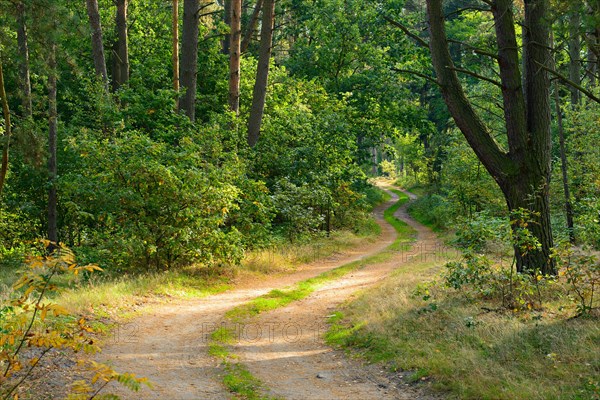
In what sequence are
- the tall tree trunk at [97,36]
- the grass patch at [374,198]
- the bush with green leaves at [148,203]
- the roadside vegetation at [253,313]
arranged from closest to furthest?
1. the roadside vegetation at [253,313]
2. the bush with green leaves at [148,203]
3. the tall tree trunk at [97,36]
4. the grass patch at [374,198]

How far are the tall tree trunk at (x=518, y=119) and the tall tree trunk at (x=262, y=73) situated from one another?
11.3 m

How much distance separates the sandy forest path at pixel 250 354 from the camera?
22.1 feet

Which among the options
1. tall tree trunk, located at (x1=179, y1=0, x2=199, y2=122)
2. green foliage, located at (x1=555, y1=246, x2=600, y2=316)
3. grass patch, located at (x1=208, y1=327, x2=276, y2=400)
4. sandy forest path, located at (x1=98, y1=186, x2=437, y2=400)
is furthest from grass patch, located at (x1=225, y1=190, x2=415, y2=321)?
tall tree trunk, located at (x1=179, y1=0, x2=199, y2=122)

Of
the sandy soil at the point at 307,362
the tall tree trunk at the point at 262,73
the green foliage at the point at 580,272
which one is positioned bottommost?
the sandy soil at the point at 307,362

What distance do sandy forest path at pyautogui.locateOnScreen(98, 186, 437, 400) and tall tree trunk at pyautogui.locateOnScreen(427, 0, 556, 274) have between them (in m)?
4.10

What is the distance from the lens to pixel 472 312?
8.73m

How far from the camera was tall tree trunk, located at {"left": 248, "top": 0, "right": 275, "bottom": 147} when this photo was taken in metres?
20.7

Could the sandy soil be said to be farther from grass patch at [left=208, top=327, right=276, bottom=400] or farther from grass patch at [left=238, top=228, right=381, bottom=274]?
grass patch at [left=238, top=228, right=381, bottom=274]

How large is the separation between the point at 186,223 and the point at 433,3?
24.8ft

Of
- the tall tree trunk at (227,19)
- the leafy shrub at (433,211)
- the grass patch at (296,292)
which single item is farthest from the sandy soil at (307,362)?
the tall tree trunk at (227,19)

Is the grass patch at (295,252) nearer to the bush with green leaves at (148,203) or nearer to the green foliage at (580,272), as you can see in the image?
the bush with green leaves at (148,203)

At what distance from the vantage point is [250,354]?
8.38m

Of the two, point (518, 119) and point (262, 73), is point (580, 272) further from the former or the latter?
point (262, 73)

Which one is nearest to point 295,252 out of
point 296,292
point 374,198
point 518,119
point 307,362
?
point 296,292
